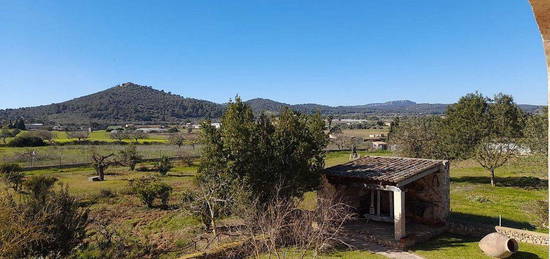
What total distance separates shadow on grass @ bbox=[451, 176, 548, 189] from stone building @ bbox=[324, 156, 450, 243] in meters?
12.7

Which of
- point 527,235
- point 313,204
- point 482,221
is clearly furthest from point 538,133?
point 313,204

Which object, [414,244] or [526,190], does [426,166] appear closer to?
[414,244]

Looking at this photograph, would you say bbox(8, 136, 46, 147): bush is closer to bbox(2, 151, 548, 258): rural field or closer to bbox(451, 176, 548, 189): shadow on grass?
bbox(2, 151, 548, 258): rural field

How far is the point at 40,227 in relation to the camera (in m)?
9.67

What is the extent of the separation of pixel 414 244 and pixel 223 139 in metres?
8.57

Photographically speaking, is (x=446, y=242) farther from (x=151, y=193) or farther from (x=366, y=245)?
(x=151, y=193)

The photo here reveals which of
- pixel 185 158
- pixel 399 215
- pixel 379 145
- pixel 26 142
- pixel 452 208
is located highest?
pixel 26 142

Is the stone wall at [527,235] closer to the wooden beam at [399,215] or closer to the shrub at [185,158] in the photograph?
the wooden beam at [399,215]

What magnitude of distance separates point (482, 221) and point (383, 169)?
5708mm

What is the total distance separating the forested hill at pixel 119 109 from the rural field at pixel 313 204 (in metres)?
114

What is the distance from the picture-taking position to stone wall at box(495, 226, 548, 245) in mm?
13506

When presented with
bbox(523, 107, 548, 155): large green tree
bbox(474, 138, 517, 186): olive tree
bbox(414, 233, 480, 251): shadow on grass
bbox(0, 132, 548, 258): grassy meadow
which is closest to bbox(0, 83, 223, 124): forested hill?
bbox(0, 132, 548, 258): grassy meadow

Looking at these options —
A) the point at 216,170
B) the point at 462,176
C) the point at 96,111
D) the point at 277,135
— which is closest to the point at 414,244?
the point at 277,135

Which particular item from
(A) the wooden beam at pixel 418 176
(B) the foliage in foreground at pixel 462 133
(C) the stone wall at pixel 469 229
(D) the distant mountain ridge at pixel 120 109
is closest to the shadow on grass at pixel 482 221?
(C) the stone wall at pixel 469 229
